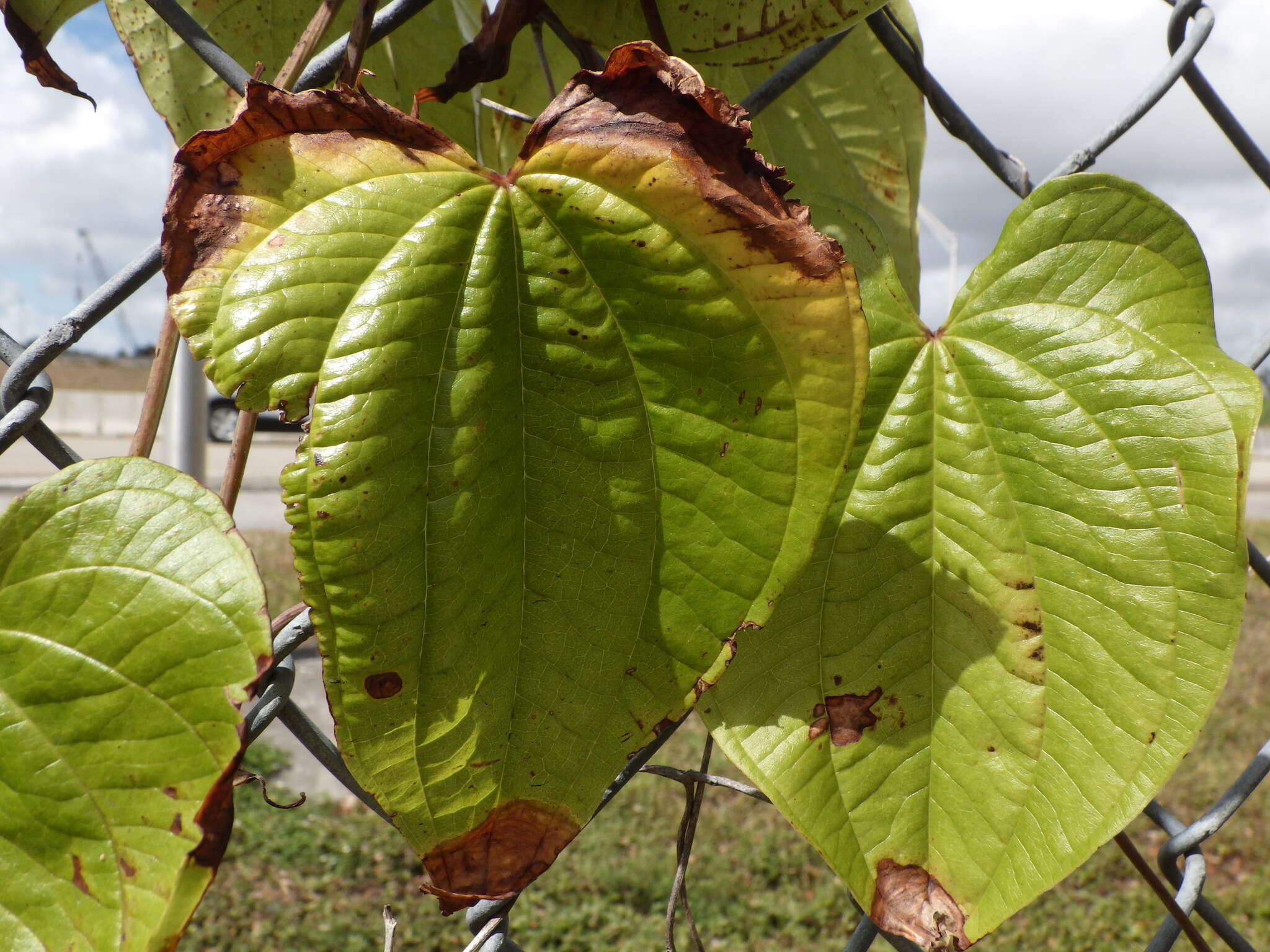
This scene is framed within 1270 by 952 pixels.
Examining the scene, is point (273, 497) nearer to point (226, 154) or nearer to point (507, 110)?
point (507, 110)

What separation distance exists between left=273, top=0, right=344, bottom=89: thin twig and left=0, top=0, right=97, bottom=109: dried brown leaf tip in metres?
0.14

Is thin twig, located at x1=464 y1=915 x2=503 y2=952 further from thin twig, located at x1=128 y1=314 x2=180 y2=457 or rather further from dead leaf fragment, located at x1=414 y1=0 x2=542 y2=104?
dead leaf fragment, located at x1=414 y1=0 x2=542 y2=104

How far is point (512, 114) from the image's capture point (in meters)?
0.47

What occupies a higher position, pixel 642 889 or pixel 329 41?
pixel 329 41

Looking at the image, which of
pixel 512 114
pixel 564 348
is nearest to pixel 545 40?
pixel 512 114

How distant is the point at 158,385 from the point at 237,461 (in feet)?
0.14

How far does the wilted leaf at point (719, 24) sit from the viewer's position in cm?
42

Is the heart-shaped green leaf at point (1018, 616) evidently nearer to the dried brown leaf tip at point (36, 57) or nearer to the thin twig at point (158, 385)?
the thin twig at point (158, 385)

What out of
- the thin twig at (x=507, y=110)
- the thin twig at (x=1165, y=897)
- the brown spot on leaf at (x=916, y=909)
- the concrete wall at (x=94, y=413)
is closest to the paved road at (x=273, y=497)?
the thin twig at (x=507, y=110)

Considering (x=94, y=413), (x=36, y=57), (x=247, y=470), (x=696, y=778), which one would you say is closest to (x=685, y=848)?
(x=696, y=778)

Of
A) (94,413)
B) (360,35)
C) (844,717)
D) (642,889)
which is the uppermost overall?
(94,413)

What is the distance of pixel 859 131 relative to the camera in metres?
0.54

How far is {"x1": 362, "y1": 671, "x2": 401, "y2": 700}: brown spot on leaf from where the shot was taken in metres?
0.31

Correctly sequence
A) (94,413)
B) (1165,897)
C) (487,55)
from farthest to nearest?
1. (94,413)
2. (1165,897)
3. (487,55)
